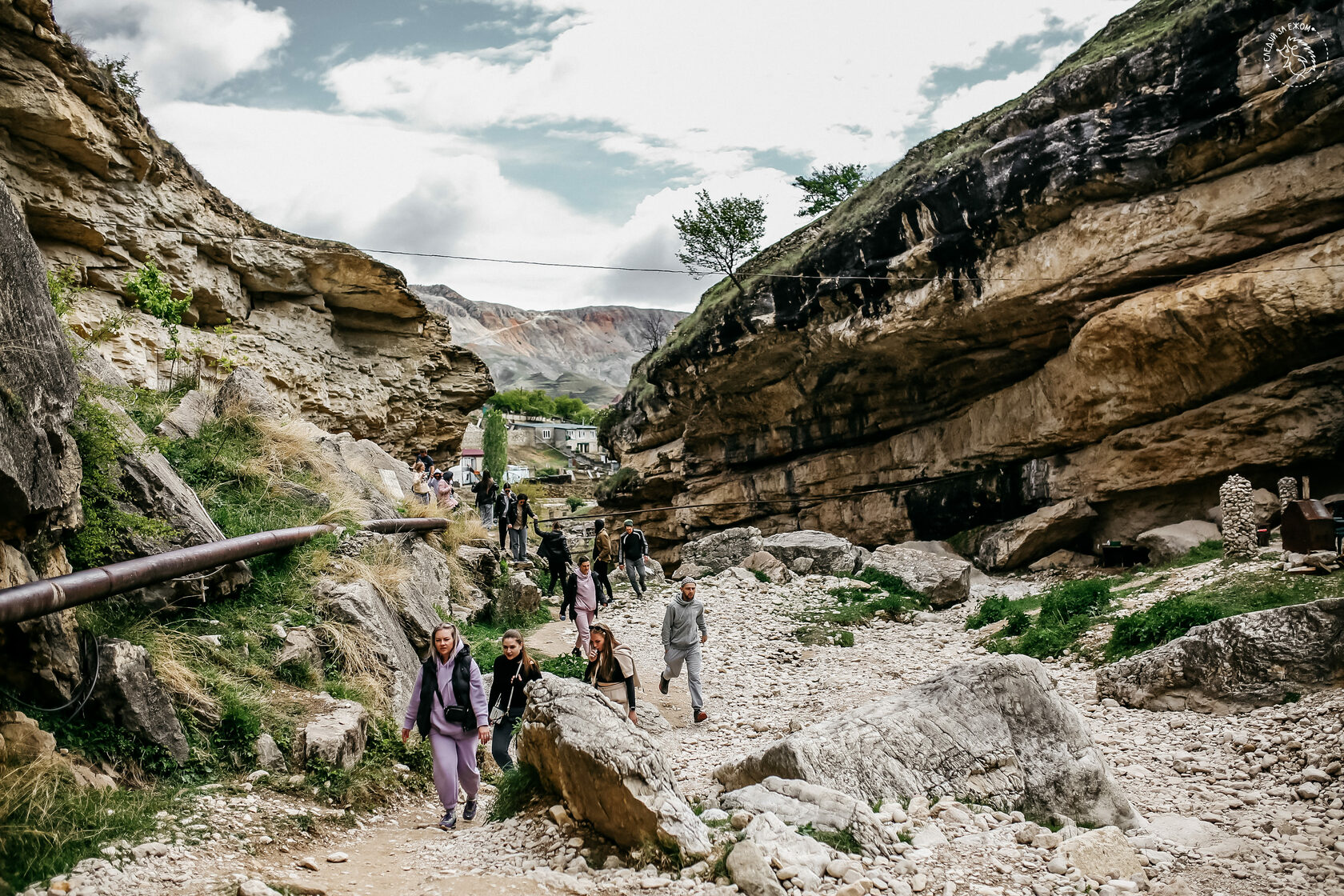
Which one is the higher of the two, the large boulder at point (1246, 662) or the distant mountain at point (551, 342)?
the distant mountain at point (551, 342)

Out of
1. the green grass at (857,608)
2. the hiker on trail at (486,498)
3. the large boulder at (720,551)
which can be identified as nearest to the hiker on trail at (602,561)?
the green grass at (857,608)

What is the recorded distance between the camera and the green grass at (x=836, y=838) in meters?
4.66

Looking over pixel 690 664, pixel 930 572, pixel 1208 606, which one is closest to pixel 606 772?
pixel 690 664

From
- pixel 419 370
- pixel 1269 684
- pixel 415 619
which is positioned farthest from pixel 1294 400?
pixel 419 370

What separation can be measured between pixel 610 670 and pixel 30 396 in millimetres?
5024

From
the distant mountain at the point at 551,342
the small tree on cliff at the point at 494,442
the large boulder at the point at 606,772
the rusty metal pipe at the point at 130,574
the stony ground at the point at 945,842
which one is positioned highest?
the distant mountain at the point at 551,342

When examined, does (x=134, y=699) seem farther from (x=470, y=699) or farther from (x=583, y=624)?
(x=583, y=624)

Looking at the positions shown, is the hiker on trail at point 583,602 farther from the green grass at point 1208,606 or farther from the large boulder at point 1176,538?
the large boulder at point 1176,538

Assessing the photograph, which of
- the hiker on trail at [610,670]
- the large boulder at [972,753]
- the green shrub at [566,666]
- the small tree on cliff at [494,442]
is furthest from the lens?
the small tree on cliff at [494,442]

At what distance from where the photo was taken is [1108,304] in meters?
15.8

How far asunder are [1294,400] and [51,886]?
18.0 m

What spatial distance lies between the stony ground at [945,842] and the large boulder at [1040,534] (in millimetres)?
10572

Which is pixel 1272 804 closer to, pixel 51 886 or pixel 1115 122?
pixel 51 886

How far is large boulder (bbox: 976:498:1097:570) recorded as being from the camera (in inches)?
690
